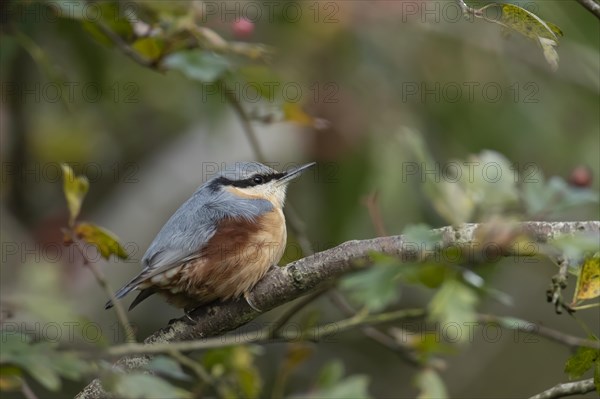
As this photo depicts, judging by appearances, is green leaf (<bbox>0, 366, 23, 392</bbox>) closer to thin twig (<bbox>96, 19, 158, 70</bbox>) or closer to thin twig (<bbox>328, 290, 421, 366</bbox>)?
thin twig (<bbox>328, 290, 421, 366</bbox>)

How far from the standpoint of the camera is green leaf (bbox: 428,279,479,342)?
5.24 feet

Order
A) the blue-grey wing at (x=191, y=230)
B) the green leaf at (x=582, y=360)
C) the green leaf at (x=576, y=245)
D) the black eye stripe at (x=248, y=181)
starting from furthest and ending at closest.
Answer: the black eye stripe at (x=248, y=181), the blue-grey wing at (x=191, y=230), the green leaf at (x=582, y=360), the green leaf at (x=576, y=245)

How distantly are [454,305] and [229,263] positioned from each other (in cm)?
180

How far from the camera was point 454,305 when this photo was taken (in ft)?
5.28

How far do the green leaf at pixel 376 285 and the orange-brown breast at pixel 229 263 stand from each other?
151 centimetres

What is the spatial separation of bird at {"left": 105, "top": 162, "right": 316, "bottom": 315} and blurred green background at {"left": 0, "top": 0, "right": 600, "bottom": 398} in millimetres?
580

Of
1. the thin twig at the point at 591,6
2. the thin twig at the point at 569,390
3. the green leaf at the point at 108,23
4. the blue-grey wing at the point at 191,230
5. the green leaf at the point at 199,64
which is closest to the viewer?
the thin twig at the point at 569,390

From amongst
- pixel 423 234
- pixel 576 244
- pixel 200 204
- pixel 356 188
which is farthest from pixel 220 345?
pixel 356 188

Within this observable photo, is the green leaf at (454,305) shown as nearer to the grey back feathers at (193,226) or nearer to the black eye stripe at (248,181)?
the grey back feathers at (193,226)

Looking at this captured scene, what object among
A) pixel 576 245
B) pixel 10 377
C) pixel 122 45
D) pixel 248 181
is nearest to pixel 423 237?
pixel 576 245

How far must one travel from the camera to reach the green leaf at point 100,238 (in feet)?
7.70

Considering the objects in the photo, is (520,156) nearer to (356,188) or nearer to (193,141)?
(356,188)

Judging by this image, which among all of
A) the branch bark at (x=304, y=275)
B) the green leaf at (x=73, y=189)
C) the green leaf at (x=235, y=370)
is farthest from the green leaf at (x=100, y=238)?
the green leaf at (x=235, y=370)

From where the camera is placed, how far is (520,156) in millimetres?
5367
